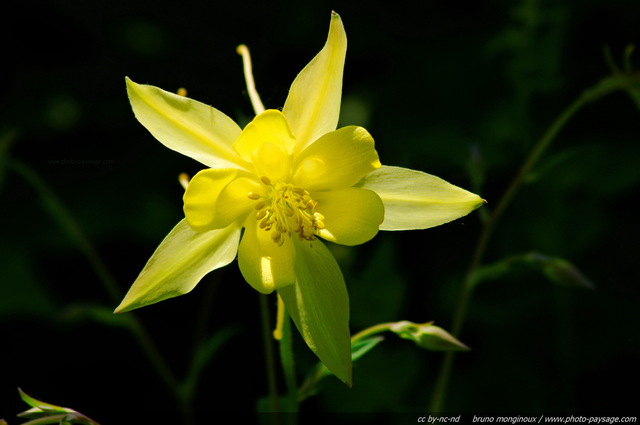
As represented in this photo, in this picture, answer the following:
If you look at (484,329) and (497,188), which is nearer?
(484,329)

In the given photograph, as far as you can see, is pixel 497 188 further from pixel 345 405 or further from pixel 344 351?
pixel 344 351

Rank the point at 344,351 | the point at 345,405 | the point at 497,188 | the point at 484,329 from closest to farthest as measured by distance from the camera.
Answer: the point at 344,351 < the point at 345,405 < the point at 484,329 < the point at 497,188

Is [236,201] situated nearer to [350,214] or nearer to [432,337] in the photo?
[350,214]

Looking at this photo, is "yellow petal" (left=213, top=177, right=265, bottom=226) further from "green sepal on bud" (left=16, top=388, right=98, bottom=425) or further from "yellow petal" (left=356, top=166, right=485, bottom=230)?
"green sepal on bud" (left=16, top=388, right=98, bottom=425)

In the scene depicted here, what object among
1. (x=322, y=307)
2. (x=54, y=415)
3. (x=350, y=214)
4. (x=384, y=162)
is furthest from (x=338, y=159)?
(x=384, y=162)

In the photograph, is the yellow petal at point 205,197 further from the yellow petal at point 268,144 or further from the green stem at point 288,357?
the green stem at point 288,357

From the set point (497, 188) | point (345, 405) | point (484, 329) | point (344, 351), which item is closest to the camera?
point (344, 351)

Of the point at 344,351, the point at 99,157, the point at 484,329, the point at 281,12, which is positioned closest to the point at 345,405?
the point at 484,329
